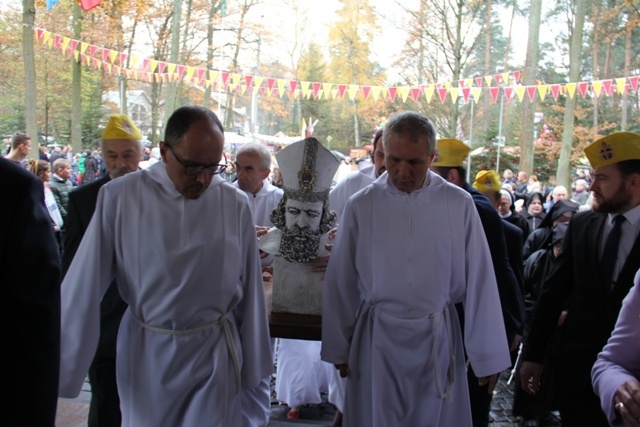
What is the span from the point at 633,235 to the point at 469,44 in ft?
60.4

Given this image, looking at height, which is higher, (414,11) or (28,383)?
(414,11)

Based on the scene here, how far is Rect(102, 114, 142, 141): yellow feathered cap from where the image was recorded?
3.50 metres

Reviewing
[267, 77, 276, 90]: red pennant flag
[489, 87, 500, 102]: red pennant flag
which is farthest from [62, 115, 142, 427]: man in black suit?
[267, 77, 276, 90]: red pennant flag

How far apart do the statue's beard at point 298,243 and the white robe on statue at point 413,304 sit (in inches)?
5.0

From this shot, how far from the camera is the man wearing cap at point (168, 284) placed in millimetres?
2367

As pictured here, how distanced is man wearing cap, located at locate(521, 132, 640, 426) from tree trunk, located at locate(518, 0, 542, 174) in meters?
13.5

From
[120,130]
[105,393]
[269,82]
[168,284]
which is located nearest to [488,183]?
[120,130]

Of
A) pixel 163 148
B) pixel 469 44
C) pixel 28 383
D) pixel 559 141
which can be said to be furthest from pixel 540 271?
pixel 559 141

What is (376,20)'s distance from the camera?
81.8ft

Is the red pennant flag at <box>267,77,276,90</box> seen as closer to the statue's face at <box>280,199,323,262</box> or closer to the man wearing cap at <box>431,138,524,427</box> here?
the man wearing cap at <box>431,138,524,427</box>

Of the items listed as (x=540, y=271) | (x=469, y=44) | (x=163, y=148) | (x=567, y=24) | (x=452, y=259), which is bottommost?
(x=540, y=271)

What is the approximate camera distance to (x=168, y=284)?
2.37 m

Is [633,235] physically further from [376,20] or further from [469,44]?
[376,20]

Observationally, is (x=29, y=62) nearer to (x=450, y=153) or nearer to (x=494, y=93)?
(x=494, y=93)
